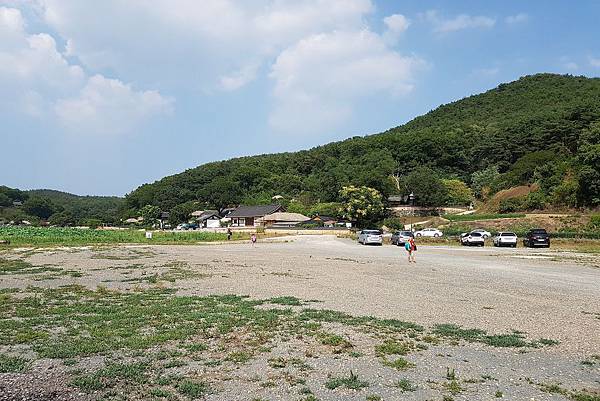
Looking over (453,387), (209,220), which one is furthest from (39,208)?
(453,387)

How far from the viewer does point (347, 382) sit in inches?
245

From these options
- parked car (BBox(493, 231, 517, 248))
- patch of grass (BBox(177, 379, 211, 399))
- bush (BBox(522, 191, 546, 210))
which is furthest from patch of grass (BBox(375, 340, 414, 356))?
bush (BBox(522, 191, 546, 210))

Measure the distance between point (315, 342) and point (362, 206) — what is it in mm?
68899

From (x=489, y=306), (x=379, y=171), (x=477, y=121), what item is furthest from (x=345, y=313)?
(x=477, y=121)

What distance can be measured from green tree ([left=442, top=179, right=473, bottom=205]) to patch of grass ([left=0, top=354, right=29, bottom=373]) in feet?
293

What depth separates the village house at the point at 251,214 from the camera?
9556cm

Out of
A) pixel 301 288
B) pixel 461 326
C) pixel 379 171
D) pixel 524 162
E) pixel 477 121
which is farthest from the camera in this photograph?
pixel 477 121

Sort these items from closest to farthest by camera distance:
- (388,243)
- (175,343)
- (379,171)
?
(175,343) < (388,243) < (379,171)

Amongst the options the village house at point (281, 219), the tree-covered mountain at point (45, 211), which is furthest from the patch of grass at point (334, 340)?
the tree-covered mountain at point (45, 211)

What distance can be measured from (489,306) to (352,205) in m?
64.7

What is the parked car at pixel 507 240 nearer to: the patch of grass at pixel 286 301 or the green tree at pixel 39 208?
the patch of grass at pixel 286 301

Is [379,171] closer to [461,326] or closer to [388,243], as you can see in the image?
[388,243]

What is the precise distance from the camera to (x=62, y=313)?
35.7 ft

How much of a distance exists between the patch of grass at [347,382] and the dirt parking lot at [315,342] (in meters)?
0.03
